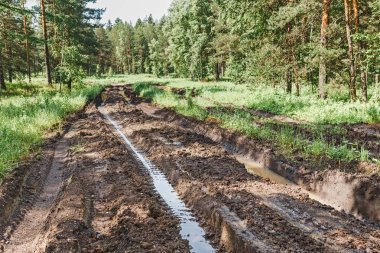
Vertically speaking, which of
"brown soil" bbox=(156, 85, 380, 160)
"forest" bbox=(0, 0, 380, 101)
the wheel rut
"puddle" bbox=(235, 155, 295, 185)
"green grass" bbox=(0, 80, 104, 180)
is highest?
"forest" bbox=(0, 0, 380, 101)

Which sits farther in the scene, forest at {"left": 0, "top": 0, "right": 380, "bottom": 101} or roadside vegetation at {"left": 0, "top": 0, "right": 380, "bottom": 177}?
forest at {"left": 0, "top": 0, "right": 380, "bottom": 101}

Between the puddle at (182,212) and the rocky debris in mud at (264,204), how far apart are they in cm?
23

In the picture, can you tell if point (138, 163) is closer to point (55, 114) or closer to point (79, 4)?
point (55, 114)

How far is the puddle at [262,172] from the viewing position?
418 inches

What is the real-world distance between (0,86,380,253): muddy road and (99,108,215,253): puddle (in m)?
0.02

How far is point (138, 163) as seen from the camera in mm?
12156

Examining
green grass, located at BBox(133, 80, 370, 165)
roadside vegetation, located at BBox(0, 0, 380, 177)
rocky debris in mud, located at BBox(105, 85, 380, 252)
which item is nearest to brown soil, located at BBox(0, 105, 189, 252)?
rocky debris in mud, located at BBox(105, 85, 380, 252)

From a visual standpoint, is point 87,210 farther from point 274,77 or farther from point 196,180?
point 274,77

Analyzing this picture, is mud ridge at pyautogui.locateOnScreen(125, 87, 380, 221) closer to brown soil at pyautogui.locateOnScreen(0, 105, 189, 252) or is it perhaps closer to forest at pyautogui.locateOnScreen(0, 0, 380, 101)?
brown soil at pyautogui.locateOnScreen(0, 105, 189, 252)

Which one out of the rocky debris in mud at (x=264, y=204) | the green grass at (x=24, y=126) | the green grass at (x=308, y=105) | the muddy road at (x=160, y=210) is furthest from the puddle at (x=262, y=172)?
the green grass at (x=308, y=105)

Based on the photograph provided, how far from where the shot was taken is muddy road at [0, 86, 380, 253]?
6.23m

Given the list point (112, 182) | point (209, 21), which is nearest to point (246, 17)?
point (112, 182)

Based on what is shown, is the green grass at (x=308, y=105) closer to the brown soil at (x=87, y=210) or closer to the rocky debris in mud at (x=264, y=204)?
the rocky debris in mud at (x=264, y=204)

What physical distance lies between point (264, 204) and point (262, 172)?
12.1 feet
